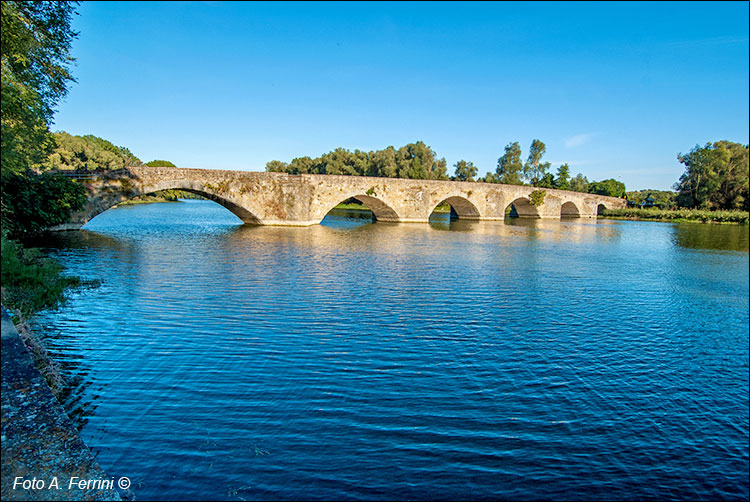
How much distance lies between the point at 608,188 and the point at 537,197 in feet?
178

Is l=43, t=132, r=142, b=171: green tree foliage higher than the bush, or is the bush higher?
l=43, t=132, r=142, b=171: green tree foliage

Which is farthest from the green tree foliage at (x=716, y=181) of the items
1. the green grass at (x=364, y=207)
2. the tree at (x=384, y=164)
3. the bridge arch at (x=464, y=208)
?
the tree at (x=384, y=164)

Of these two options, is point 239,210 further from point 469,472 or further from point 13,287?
point 469,472

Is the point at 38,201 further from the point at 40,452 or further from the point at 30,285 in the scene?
the point at 40,452

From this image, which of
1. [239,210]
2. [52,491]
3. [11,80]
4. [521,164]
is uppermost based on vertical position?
[521,164]

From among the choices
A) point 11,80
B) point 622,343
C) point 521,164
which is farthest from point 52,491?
point 521,164

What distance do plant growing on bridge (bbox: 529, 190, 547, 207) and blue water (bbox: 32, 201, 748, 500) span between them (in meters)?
47.7

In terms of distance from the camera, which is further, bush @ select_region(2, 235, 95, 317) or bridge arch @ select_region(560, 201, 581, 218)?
bridge arch @ select_region(560, 201, 581, 218)

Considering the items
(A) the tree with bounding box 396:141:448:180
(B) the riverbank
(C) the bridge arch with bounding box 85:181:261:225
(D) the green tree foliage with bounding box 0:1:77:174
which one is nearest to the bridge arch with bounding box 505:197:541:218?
(A) the tree with bounding box 396:141:448:180

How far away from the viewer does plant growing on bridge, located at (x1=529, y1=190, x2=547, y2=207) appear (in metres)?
61.8

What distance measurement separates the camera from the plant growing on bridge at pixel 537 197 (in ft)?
203

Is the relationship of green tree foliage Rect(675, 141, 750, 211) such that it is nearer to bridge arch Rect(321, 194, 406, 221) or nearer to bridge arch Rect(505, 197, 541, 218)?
bridge arch Rect(505, 197, 541, 218)

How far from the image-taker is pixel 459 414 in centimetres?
645

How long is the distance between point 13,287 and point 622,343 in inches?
597
